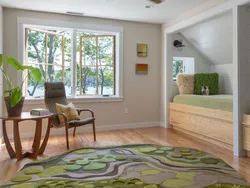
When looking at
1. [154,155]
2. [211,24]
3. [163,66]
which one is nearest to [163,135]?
[154,155]

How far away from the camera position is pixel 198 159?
2725mm

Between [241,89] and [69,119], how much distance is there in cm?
258

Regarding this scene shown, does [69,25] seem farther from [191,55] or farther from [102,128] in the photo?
[191,55]

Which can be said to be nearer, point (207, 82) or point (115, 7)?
point (115, 7)

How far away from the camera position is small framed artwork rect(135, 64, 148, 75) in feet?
15.8

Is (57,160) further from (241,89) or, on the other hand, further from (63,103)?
(241,89)

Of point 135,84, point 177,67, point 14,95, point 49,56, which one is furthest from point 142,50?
point 14,95

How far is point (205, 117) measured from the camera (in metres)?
3.73

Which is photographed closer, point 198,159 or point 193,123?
point 198,159

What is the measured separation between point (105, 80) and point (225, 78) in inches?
103

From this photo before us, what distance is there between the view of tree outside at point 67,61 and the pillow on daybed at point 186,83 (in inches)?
57.4

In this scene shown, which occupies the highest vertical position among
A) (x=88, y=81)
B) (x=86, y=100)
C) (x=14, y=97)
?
(x=88, y=81)

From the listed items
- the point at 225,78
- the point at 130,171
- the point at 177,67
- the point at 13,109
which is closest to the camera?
the point at 130,171

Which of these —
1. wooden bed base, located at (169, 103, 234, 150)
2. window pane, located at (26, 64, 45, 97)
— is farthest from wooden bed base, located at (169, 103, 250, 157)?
window pane, located at (26, 64, 45, 97)
